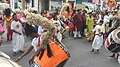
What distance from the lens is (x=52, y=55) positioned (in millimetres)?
4848

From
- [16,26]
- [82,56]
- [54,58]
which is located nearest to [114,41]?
[82,56]

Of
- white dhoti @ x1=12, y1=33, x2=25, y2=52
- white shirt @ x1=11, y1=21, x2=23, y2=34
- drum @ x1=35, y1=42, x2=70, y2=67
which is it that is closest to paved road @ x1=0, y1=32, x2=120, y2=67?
white dhoti @ x1=12, y1=33, x2=25, y2=52

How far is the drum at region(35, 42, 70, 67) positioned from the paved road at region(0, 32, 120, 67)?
330 cm

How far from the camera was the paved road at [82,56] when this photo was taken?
27.8 feet

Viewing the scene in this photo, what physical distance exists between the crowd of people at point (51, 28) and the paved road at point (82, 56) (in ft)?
1.10

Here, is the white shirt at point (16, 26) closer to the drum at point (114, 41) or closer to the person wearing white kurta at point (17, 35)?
the person wearing white kurta at point (17, 35)

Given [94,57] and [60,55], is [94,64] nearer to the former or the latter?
[94,57]

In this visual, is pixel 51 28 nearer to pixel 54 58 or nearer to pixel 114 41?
pixel 54 58

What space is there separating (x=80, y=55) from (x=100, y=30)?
52.2 inches

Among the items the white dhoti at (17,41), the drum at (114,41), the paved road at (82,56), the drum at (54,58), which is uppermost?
the drum at (54,58)

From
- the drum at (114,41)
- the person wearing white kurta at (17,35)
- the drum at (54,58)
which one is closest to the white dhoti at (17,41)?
the person wearing white kurta at (17,35)

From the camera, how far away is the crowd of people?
489 centimetres

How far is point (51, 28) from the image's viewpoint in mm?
4859

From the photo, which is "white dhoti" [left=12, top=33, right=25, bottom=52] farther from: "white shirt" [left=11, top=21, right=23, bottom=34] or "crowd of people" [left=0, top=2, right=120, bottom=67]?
"white shirt" [left=11, top=21, right=23, bottom=34]
